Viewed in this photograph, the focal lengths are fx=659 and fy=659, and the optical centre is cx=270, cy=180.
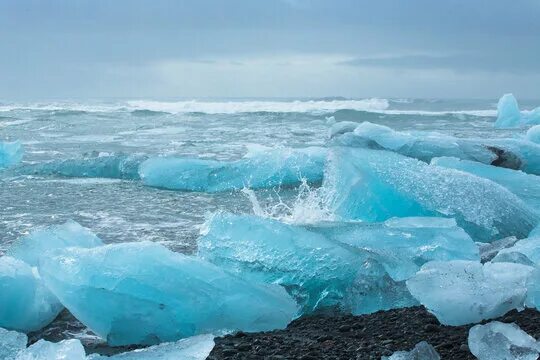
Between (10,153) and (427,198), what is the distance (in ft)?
21.7

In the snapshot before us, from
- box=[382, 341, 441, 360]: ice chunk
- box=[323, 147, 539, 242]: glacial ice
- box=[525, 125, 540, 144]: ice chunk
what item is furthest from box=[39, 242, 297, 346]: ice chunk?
box=[525, 125, 540, 144]: ice chunk

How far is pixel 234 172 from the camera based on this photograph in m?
7.78

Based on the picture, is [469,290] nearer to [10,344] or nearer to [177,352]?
[177,352]

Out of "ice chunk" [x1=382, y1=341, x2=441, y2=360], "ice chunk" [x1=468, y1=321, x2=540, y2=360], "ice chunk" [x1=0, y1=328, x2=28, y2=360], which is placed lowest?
"ice chunk" [x1=0, y1=328, x2=28, y2=360]

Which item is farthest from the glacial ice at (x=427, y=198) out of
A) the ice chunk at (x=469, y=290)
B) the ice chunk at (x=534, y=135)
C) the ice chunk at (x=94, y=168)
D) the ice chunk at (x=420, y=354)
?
the ice chunk at (x=534, y=135)

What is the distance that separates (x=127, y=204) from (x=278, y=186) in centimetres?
198

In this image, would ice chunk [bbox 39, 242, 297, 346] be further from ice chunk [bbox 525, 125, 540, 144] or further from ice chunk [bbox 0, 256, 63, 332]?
ice chunk [bbox 525, 125, 540, 144]

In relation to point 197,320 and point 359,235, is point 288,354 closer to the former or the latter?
point 197,320

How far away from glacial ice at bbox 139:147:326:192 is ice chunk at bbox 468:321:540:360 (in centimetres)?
513

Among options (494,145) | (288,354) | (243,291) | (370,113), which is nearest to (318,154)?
(494,145)

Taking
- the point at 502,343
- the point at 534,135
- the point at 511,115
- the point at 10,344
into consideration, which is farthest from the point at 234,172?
the point at 511,115

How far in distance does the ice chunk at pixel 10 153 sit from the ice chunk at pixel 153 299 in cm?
657

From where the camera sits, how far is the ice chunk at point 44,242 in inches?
149

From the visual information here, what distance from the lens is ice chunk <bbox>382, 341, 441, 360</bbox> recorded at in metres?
2.41
